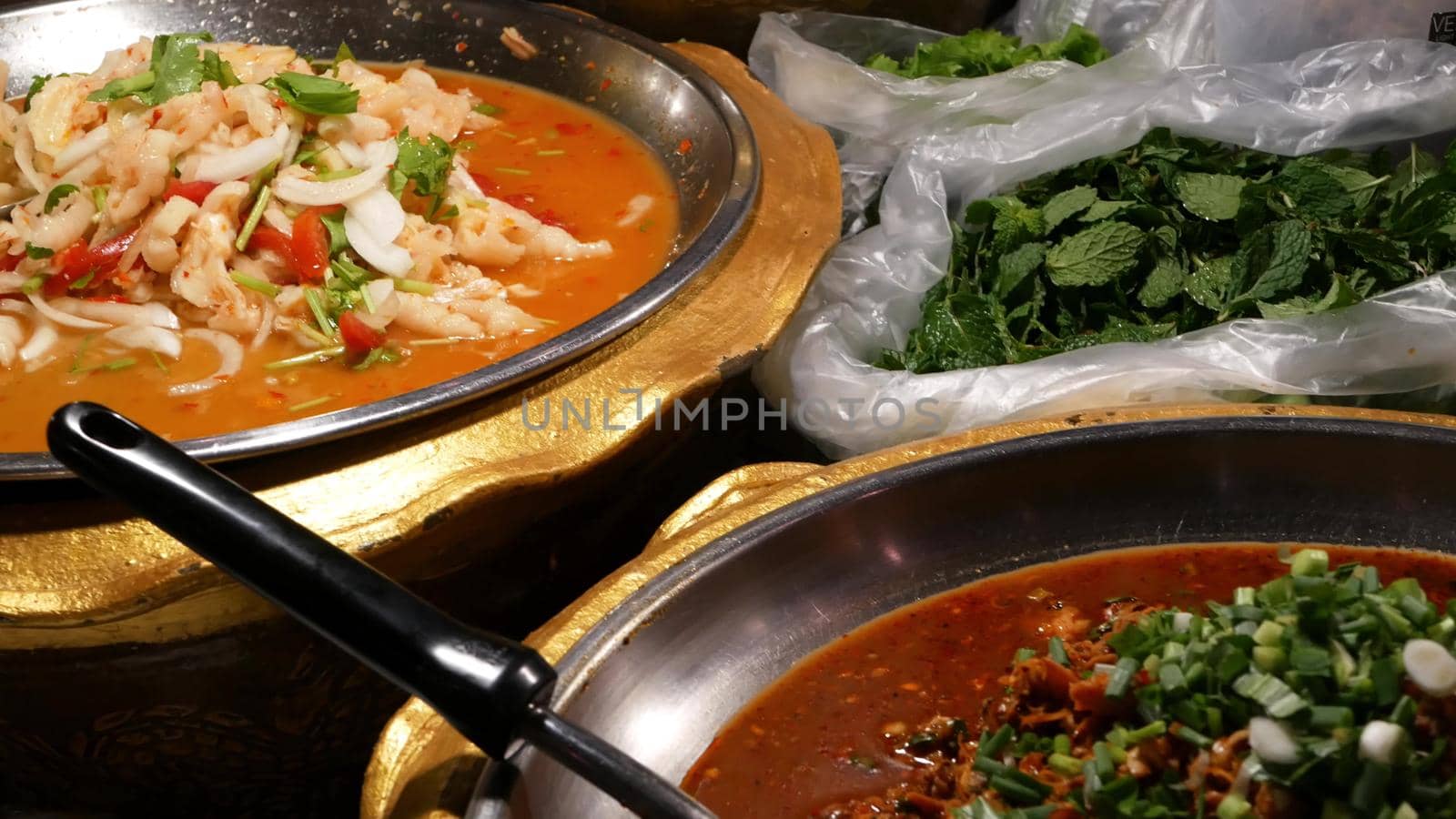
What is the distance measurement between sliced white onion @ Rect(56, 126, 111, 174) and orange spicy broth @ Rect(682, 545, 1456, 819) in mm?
1944

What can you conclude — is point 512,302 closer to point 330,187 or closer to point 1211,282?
point 330,187

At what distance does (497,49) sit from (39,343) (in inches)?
64.0

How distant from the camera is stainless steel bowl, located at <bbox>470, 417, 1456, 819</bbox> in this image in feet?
4.33

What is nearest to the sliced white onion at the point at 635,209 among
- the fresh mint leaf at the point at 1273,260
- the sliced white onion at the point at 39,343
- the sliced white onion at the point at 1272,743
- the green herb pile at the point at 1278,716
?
the sliced white onion at the point at 39,343

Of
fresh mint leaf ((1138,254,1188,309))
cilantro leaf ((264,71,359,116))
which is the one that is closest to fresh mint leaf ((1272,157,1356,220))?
fresh mint leaf ((1138,254,1188,309))

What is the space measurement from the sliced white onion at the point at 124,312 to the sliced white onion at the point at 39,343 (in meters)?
0.05

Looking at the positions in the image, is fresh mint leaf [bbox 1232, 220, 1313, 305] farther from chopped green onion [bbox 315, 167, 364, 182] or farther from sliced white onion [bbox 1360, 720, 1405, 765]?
chopped green onion [bbox 315, 167, 364, 182]

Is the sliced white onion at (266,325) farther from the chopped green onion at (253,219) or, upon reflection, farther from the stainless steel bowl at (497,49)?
the stainless steel bowl at (497,49)

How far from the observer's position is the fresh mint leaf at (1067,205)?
2.47 metres

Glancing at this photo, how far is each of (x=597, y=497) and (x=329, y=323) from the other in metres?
0.72

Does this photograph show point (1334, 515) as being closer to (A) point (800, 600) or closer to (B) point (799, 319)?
(A) point (800, 600)

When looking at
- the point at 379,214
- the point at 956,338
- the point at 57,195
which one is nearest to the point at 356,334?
the point at 379,214

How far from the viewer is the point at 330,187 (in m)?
2.37

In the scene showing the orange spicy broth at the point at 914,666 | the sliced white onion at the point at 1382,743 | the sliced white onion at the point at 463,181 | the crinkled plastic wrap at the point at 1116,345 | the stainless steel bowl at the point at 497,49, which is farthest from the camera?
the stainless steel bowl at the point at 497,49
